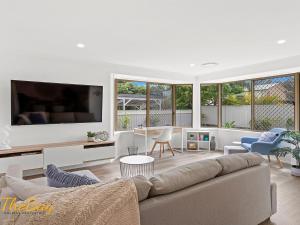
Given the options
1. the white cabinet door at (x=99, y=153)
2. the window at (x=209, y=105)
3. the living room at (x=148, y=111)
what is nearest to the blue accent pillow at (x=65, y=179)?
the living room at (x=148, y=111)

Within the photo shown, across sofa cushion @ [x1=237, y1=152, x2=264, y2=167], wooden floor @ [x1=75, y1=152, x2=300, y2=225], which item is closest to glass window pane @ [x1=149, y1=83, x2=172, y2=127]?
wooden floor @ [x1=75, y1=152, x2=300, y2=225]

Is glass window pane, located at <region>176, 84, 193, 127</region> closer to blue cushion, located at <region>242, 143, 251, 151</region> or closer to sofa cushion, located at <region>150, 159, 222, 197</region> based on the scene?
blue cushion, located at <region>242, 143, 251, 151</region>

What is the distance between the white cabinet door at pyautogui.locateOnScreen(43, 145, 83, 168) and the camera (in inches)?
137

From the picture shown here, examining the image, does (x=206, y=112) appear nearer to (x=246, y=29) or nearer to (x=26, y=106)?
(x=246, y=29)

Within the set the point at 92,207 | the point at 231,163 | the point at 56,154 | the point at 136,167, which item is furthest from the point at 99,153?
the point at 92,207

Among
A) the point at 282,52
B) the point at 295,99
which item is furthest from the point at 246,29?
the point at 295,99

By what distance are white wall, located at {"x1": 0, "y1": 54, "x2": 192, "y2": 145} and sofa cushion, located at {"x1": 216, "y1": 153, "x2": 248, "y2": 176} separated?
3304 millimetres

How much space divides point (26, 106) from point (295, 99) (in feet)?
18.4

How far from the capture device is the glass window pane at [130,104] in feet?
17.5

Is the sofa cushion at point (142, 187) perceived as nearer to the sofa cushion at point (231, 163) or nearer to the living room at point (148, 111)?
the living room at point (148, 111)

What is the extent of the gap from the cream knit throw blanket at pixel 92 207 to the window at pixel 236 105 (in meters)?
5.22

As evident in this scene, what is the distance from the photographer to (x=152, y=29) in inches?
104

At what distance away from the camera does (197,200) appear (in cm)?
135

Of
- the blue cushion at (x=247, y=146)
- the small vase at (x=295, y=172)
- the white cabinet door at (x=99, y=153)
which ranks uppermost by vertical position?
the blue cushion at (x=247, y=146)
